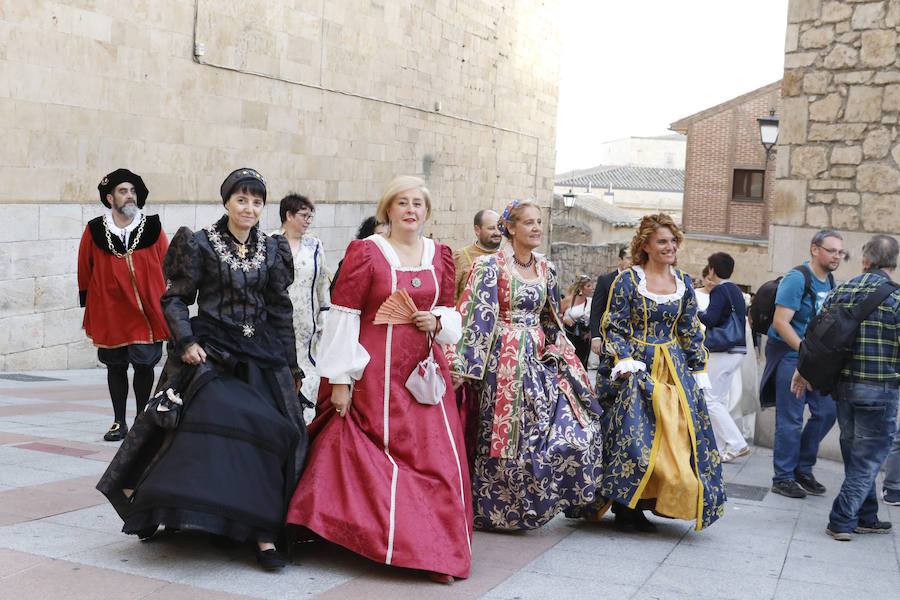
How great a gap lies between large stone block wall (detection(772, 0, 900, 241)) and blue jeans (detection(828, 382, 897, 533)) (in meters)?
3.54

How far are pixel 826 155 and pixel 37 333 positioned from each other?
7.56m

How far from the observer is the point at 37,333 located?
1093 centimetres

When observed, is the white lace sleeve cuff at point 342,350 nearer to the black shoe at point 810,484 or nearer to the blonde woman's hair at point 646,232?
the blonde woman's hair at point 646,232

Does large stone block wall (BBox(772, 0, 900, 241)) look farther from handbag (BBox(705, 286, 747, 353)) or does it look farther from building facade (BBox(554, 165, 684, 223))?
building facade (BBox(554, 165, 684, 223))

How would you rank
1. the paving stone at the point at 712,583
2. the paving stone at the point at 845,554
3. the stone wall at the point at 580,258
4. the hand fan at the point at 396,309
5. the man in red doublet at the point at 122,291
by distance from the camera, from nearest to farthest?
1. the paving stone at the point at 712,583
2. the hand fan at the point at 396,309
3. the paving stone at the point at 845,554
4. the man in red doublet at the point at 122,291
5. the stone wall at the point at 580,258

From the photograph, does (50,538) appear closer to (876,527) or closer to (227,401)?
(227,401)

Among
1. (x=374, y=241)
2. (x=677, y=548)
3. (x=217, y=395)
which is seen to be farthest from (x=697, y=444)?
(x=217, y=395)

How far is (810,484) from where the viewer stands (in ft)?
23.8

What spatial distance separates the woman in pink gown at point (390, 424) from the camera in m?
4.41

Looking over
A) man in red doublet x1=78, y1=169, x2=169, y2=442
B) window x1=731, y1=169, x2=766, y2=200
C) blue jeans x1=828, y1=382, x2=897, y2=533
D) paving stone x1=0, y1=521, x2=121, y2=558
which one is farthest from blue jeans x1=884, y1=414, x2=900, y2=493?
window x1=731, y1=169, x2=766, y2=200

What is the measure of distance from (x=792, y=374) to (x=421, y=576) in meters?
3.53

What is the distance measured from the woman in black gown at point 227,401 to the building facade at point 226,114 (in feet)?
21.7

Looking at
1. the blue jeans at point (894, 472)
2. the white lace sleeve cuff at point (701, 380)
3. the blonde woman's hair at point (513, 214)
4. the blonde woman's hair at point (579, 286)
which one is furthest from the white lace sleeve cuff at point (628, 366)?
the blonde woman's hair at point (579, 286)

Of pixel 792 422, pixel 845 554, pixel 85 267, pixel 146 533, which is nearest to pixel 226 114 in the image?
pixel 85 267
